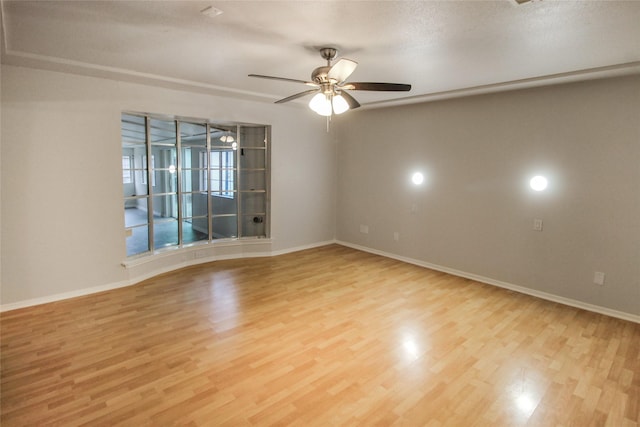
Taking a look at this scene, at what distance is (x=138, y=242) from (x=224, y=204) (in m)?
1.55

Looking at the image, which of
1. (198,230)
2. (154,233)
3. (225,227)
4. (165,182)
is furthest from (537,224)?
(154,233)

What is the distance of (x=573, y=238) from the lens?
383cm

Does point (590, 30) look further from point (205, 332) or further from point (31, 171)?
point (31, 171)

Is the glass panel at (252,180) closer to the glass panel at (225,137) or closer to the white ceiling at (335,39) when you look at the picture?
the glass panel at (225,137)

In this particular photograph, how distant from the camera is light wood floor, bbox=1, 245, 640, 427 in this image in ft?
7.15

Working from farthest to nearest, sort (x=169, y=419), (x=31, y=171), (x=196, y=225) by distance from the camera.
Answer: (x=196, y=225) → (x=31, y=171) → (x=169, y=419)

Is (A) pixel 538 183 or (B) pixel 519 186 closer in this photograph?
(A) pixel 538 183

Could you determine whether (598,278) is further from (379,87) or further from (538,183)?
(379,87)

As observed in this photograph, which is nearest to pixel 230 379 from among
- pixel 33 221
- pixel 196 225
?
pixel 33 221

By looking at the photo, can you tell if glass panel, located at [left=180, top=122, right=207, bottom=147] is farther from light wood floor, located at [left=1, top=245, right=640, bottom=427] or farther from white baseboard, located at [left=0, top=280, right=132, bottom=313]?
light wood floor, located at [left=1, top=245, right=640, bottom=427]

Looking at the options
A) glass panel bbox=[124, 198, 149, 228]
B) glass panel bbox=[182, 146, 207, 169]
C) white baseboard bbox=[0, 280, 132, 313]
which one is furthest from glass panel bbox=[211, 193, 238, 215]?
white baseboard bbox=[0, 280, 132, 313]

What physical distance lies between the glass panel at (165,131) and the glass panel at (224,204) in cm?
128

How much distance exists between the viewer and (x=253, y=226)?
5.86 meters

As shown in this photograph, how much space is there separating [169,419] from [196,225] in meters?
5.02
